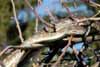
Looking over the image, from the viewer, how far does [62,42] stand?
217 centimetres

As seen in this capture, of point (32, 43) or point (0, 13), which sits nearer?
point (32, 43)

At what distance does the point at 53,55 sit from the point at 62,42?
150 mm

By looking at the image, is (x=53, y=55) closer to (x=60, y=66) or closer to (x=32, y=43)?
(x=60, y=66)

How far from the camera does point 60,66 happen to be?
2.35 meters

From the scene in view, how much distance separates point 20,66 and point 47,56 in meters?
0.23

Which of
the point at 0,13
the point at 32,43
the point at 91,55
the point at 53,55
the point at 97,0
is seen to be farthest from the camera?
the point at 0,13

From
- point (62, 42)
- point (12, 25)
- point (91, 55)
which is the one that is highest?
point (62, 42)

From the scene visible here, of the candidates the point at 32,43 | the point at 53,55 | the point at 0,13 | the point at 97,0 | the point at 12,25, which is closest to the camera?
the point at 32,43

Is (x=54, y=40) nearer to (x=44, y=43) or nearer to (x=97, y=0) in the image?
(x=44, y=43)

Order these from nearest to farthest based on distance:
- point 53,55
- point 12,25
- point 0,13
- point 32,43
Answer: point 32,43 → point 53,55 → point 0,13 → point 12,25

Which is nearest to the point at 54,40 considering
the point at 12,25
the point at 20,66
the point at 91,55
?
the point at 20,66

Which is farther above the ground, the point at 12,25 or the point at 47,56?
the point at 47,56

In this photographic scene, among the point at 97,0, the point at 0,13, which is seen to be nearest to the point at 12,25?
the point at 0,13

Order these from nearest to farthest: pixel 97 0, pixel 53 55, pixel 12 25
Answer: pixel 53 55 → pixel 97 0 → pixel 12 25
